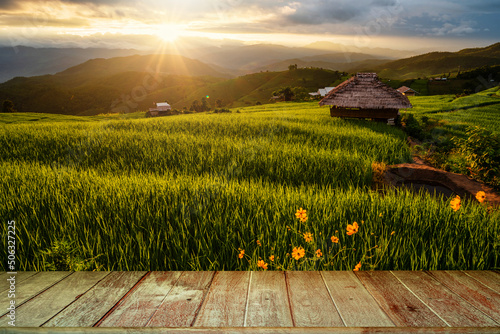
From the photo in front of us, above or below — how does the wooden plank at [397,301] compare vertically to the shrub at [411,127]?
above

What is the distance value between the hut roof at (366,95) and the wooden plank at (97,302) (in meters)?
17.9

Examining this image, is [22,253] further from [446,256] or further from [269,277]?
[446,256]

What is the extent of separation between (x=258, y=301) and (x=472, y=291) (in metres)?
1.36

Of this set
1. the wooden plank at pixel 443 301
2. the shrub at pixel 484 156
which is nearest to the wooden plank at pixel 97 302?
the wooden plank at pixel 443 301

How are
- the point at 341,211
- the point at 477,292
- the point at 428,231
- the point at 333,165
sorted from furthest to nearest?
the point at 333,165
the point at 341,211
the point at 428,231
the point at 477,292

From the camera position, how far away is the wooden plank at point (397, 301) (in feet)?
4.80

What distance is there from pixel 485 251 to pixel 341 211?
1186 millimetres

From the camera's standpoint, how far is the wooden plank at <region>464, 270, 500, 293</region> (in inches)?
73.8

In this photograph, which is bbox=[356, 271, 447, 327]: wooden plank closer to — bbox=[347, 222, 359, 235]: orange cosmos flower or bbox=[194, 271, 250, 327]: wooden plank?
bbox=[347, 222, 359, 235]: orange cosmos flower

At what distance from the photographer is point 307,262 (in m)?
2.20

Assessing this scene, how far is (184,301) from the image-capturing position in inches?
64.8

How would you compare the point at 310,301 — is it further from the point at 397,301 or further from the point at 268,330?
the point at 397,301

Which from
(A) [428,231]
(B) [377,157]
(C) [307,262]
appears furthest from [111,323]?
(B) [377,157]

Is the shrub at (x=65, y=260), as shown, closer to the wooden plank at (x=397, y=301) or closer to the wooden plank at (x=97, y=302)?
the wooden plank at (x=97, y=302)
